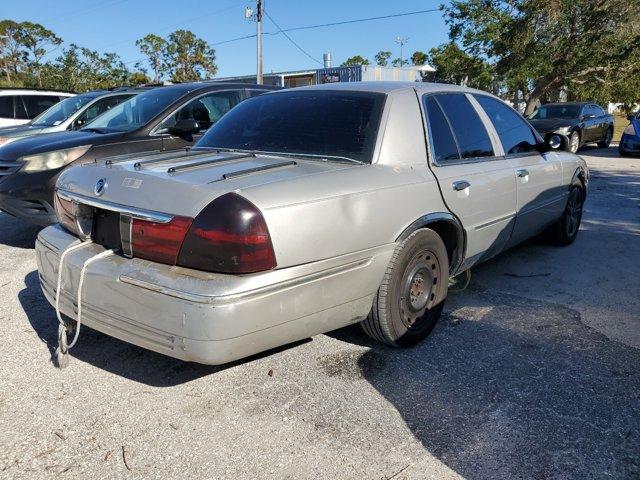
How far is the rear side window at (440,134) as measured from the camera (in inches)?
137

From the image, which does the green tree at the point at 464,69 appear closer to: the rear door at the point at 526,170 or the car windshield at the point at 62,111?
the car windshield at the point at 62,111

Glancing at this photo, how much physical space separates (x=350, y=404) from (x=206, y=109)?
455cm

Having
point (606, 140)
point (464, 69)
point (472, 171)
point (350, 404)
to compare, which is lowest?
point (350, 404)

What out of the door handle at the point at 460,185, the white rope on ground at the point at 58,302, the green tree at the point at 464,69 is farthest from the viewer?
the green tree at the point at 464,69

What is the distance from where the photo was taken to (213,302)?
228 centimetres

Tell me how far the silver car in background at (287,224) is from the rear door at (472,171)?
2cm

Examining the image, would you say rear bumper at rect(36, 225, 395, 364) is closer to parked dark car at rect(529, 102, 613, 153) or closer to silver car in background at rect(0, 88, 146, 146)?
silver car in background at rect(0, 88, 146, 146)

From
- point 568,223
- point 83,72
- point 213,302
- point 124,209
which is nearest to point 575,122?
point 568,223

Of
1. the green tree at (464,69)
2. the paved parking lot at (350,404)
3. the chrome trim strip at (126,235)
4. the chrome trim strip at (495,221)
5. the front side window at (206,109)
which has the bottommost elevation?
the paved parking lot at (350,404)

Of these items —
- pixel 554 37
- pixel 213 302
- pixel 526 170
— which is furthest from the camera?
pixel 554 37

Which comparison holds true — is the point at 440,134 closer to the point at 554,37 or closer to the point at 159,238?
the point at 159,238

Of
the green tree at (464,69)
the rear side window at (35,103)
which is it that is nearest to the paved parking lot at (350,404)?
the rear side window at (35,103)

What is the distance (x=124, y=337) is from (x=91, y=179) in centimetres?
87

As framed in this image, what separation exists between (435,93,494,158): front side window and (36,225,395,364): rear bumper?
133 cm
